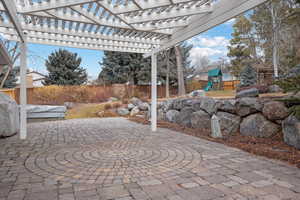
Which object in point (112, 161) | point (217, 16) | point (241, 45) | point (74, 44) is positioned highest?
point (241, 45)

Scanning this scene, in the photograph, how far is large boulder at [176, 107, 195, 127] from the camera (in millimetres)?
6006

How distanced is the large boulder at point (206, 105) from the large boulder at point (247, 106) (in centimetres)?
74

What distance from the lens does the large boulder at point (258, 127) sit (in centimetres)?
385

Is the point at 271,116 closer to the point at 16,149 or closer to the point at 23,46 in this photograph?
the point at 16,149

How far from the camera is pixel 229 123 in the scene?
462 centimetres

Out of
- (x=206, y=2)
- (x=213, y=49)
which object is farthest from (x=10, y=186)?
(x=213, y=49)

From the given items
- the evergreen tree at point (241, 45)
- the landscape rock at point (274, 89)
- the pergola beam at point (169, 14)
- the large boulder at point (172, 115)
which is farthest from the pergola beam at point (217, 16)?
the evergreen tree at point (241, 45)

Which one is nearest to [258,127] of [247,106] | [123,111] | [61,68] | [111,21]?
[247,106]

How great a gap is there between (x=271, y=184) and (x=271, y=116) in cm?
220

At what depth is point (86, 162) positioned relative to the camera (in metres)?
2.74

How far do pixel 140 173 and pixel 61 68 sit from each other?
48.5 feet

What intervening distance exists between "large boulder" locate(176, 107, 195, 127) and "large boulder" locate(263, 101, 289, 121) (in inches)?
90.1

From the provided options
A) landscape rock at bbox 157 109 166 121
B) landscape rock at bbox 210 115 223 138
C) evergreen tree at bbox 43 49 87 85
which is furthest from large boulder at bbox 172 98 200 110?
evergreen tree at bbox 43 49 87 85

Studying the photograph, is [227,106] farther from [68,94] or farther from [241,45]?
[241,45]
